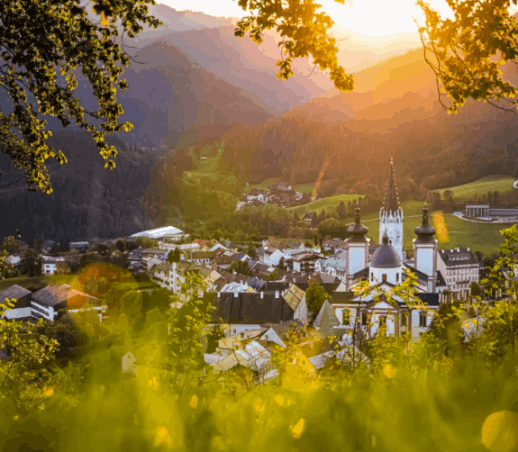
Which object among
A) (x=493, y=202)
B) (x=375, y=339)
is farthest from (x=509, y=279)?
(x=493, y=202)

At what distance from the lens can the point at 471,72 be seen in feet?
20.4

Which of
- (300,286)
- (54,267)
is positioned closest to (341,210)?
(54,267)

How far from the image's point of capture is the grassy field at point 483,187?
11661 centimetres

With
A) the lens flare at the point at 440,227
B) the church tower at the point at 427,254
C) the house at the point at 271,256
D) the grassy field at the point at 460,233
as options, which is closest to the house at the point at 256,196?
the grassy field at the point at 460,233

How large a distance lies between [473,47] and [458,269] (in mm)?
63142

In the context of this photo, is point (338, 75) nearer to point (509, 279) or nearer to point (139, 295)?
point (509, 279)

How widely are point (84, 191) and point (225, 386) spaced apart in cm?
14041

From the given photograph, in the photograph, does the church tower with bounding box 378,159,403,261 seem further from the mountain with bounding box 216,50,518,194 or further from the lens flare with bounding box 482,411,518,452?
the mountain with bounding box 216,50,518,194

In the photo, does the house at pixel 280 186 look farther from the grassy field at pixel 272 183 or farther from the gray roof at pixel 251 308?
the gray roof at pixel 251 308

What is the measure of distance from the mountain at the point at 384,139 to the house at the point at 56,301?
317ft

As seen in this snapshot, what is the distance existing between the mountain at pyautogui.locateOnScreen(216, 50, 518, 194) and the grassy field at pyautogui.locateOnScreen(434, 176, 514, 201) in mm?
4495

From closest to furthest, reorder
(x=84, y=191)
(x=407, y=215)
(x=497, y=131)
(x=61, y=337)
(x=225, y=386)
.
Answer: (x=225, y=386), (x=61, y=337), (x=407, y=215), (x=84, y=191), (x=497, y=131)

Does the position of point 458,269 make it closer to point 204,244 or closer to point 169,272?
point 169,272

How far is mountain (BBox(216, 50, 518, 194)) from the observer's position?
144m
